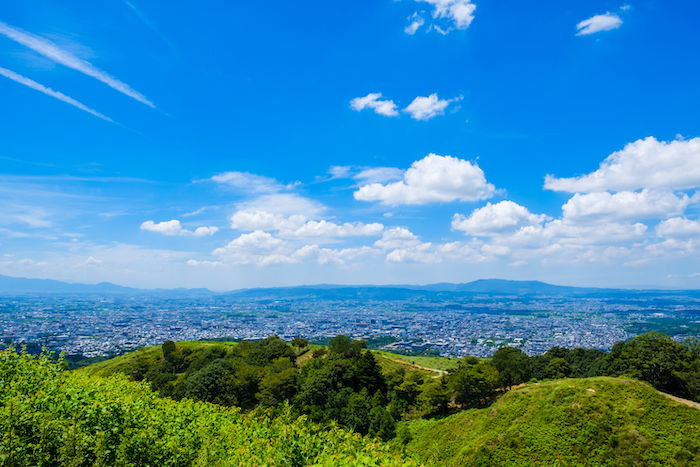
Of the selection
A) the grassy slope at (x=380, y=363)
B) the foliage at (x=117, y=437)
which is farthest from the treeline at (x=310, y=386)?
the foliage at (x=117, y=437)

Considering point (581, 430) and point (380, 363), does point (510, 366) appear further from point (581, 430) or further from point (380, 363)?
point (380, 363)

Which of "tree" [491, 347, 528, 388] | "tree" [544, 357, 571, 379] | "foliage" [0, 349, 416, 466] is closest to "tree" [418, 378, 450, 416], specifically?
"tree" [491, 347, 528, 388]

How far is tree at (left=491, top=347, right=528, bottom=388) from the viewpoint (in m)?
45.5

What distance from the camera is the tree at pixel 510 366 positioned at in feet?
149

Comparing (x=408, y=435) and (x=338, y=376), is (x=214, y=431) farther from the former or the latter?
(x=338, y=376)

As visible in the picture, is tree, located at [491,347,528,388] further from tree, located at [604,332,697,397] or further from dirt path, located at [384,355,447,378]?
dirt path, located at [384,355,447,378]

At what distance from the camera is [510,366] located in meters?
48.0

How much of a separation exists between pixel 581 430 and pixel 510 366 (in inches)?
775

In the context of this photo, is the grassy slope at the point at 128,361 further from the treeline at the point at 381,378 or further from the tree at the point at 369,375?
the tree at the point at 369,375

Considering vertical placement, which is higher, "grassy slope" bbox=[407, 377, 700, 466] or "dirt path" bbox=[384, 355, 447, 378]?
"grassy slope" bbox=[407, 377, 700, 466]

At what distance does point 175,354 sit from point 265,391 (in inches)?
1055

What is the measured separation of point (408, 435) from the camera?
39.2 m

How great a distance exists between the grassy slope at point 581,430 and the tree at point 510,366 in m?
9.85

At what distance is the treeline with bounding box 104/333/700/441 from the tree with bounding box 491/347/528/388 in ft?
0.45
